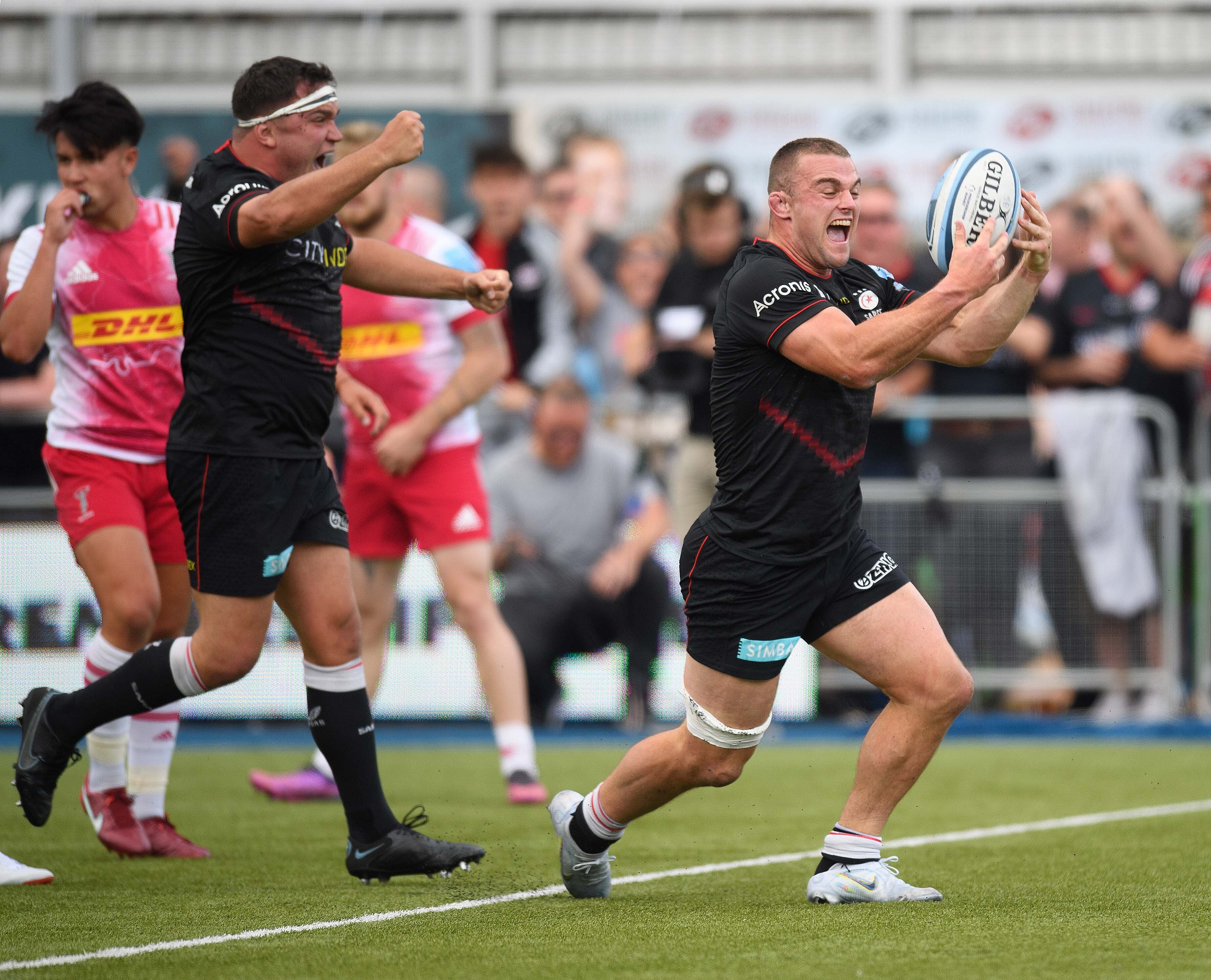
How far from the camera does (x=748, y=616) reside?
482cm

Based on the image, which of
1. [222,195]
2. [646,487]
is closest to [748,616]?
[222,195]

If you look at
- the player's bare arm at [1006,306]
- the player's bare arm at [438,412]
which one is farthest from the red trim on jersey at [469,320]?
the player's bare arm at [1006,306]

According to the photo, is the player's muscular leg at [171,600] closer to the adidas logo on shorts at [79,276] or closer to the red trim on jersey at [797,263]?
the adidas logo on shorts at [79,276]

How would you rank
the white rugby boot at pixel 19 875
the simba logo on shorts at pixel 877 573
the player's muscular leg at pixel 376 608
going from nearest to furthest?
the simba logo on shorts at pixel 877 573, the white rugby boot at pixel 19 875, the player's muscular leg at pixel 376 608

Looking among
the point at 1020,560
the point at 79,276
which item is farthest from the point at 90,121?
the point at 1020,560

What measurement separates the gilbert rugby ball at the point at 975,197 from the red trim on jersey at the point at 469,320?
9.75 ft

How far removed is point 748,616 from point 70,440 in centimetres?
275

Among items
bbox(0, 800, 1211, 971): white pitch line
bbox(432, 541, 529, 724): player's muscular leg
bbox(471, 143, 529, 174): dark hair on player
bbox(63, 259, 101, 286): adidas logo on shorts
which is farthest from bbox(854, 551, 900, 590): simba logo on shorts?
bbox(471, 143, 529, 174): dark hair on player

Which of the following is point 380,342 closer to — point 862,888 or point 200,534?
point 200,534

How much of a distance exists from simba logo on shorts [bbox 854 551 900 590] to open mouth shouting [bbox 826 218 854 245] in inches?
36.8

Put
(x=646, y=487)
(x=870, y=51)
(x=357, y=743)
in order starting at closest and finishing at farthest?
(x=357, y=743) < (x=646, y=487) < (x=870, y=51)

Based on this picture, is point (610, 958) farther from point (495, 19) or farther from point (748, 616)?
point (495, 19)

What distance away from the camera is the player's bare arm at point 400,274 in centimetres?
544

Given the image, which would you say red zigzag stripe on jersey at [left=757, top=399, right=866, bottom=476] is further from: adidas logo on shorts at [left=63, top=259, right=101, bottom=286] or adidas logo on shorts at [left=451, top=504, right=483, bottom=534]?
adidas logo on shorts at [left=451, top=504, right=483, bottom=534]
